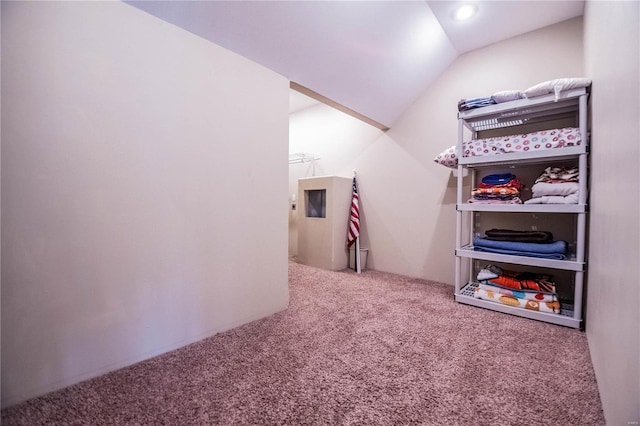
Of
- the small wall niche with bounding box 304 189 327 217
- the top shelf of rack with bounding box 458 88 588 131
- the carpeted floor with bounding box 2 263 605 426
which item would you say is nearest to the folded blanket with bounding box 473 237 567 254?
the carpeted floor with bounding box 2 263 605 426

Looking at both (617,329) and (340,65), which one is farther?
(340,65)

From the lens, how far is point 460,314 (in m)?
1.76

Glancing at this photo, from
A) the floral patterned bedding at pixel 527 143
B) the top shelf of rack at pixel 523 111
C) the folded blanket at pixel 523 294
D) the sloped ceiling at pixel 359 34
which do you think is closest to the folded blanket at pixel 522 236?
the folded blanket at pixel 523 294

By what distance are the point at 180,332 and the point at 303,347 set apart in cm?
65

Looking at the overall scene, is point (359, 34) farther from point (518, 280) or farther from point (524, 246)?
point (518, 280)

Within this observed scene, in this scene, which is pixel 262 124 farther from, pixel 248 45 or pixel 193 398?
pixel 193 398

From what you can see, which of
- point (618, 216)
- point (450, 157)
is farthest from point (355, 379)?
point (450, 157)

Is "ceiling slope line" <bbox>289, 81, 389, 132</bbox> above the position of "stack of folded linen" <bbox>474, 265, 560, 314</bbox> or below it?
above

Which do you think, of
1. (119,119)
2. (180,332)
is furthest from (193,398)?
(119,119)

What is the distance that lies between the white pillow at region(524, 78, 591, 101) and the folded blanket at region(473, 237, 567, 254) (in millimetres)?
934

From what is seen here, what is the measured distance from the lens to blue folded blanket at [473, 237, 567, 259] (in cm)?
165

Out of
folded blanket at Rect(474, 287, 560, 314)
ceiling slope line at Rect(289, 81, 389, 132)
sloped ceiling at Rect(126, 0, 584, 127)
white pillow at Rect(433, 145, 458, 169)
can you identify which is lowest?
folded blanket at Rect(474, 287, 560, 314)

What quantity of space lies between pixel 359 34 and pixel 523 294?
6.91 feet

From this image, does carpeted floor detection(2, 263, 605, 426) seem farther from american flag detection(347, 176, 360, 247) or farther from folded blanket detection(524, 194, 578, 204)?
american flag detection(347, 176, 360, 247)
